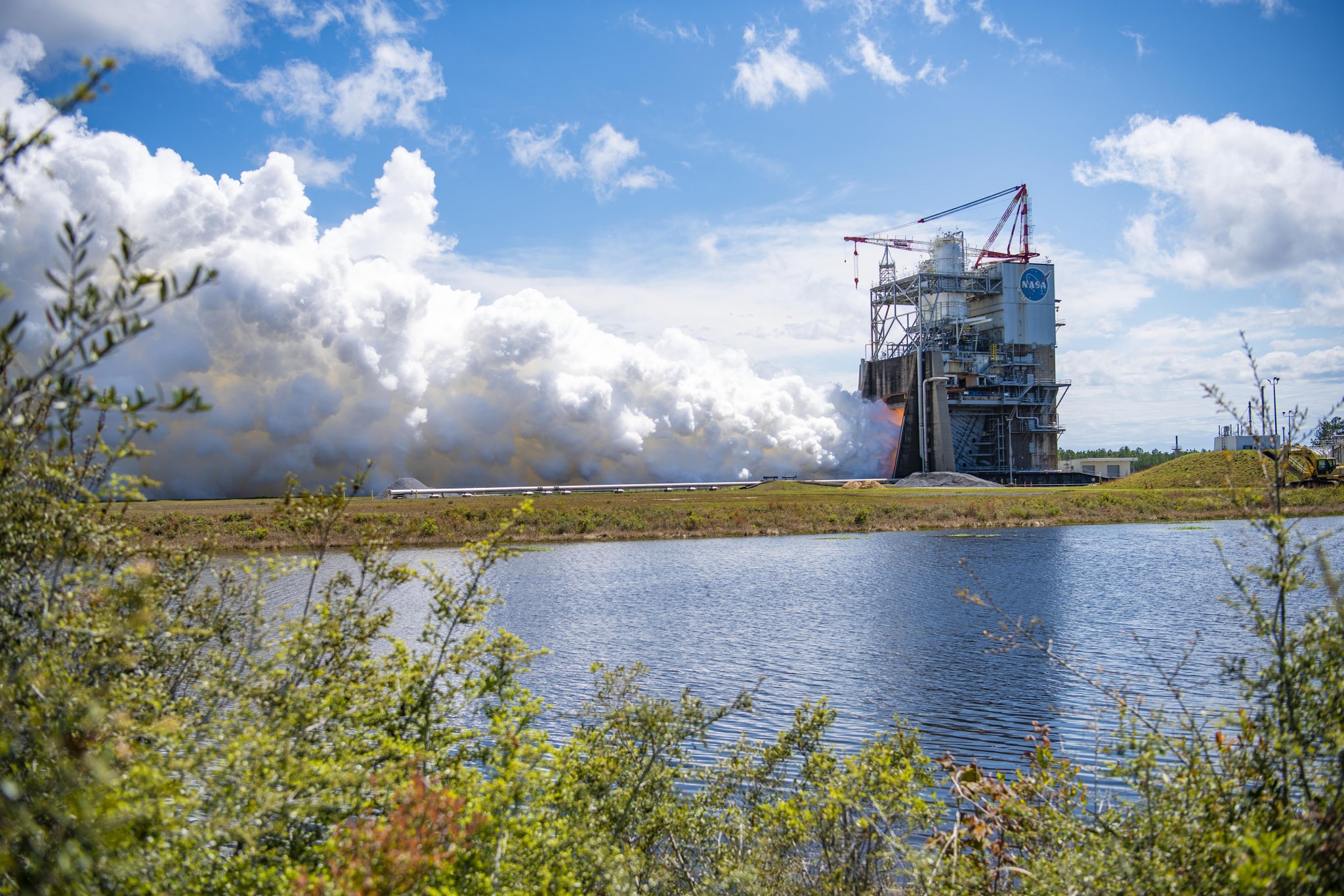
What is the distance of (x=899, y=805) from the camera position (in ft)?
27.4

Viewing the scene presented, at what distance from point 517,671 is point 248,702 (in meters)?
2.32

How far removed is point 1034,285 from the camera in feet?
365

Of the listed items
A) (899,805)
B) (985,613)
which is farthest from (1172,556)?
(899,805)

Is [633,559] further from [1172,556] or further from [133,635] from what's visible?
[133,635]

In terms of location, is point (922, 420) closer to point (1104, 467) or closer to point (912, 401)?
point (912, 401)

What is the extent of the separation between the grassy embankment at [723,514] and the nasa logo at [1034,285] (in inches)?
1287

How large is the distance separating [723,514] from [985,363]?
55.0 meters

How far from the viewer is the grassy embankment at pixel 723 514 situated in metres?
58.5

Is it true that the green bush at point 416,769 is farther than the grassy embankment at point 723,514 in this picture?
No

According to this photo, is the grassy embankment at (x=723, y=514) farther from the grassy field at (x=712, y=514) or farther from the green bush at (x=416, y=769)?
the green bush at (x=416, y=769)

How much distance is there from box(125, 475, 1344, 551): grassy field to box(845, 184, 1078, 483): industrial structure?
25125 millimetres

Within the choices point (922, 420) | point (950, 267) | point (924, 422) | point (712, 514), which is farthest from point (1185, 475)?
point (712, 514)

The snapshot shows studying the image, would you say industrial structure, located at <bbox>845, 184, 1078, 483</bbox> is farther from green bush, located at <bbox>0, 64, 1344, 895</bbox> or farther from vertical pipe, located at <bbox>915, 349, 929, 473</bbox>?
green bush, located at <bbox>0, 64, 1344, 895</bbox>

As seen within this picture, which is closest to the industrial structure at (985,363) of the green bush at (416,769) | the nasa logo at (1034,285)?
the nasa logo at (1034,285)
